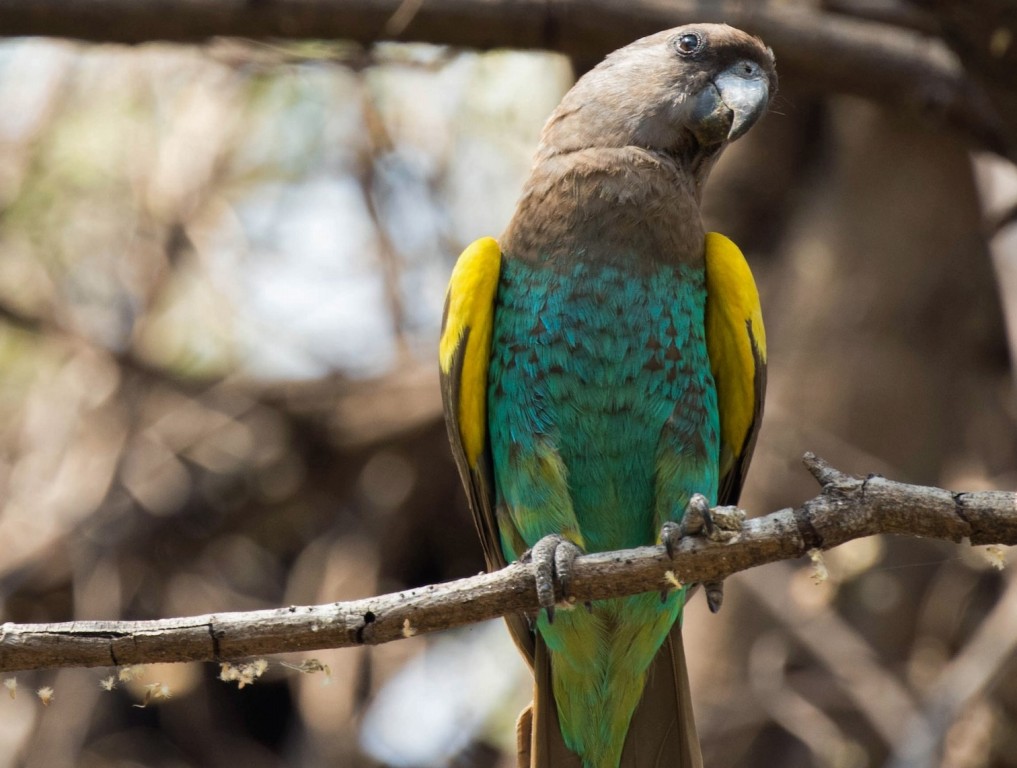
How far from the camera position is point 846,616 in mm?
5484

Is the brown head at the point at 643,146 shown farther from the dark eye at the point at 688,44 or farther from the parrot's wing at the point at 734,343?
the parrot's wing at the point at 734,343

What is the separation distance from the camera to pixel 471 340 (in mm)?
3637

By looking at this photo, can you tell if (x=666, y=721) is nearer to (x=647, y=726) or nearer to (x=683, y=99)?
(x=647, y=726)

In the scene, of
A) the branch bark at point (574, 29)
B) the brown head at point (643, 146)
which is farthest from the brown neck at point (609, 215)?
the branch bark at point (574, 29)

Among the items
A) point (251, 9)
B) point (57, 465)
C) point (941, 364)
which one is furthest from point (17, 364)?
point (941, 364)

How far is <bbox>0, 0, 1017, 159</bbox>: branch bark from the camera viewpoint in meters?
4.20

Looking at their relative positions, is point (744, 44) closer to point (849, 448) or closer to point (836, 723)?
point (849, 448)

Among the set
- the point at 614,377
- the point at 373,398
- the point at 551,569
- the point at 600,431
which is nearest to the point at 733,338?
the point at 614,377

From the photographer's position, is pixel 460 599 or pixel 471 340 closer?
pixel 460 599

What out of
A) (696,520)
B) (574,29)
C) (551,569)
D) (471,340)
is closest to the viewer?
(696,520)

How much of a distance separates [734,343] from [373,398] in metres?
2.89

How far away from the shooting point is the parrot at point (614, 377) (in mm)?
3471

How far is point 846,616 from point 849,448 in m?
0.80

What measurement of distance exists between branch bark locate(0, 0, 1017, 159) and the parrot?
602mm
